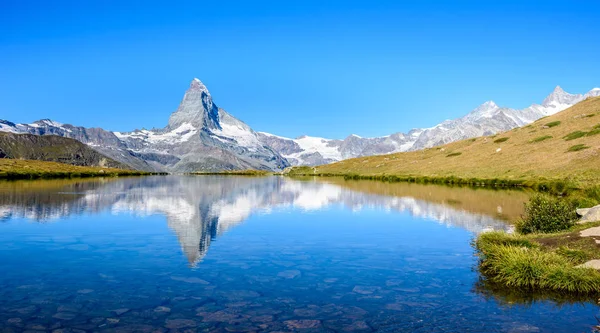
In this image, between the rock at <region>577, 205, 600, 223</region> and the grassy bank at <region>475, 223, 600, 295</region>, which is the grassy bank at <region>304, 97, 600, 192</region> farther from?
the grassy bank at <region>475, 223, 600, 295</region>

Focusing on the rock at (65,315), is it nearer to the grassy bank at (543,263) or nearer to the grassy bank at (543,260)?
the grassy bank at (543,260)

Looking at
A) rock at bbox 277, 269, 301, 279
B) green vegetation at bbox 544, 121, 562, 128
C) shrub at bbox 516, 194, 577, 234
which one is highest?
green vegetation at bbox 544, 121, 562, 128

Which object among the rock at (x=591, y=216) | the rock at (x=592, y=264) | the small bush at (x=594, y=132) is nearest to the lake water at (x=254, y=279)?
the rock at (x=592, y=264)

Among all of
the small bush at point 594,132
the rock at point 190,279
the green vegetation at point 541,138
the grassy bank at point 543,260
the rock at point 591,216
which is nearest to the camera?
the grassy bank at point 543,260

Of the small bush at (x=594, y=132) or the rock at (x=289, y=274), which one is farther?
the small bush at (x=594, y=132)

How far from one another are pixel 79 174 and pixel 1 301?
187 m

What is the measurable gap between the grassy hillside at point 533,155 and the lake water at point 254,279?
58.4 meters

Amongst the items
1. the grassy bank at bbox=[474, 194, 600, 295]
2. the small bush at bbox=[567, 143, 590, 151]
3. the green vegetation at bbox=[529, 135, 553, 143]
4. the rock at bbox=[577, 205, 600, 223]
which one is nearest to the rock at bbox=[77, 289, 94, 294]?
the grassy bank at bbox=[474, 194, 600, 295]

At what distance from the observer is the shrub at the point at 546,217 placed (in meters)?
32.3

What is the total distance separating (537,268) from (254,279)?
14064 millimetres

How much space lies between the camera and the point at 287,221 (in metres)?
47.6

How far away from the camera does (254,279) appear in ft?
77.4

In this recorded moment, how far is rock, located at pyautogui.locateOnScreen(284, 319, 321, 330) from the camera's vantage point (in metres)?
16.9

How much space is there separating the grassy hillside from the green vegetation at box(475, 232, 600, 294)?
2332 inches
